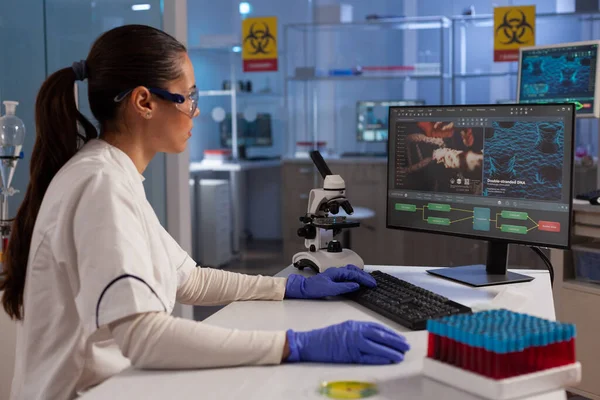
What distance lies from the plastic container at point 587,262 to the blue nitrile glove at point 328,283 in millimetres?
1585

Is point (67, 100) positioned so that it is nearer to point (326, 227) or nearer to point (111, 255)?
point (111, 255)

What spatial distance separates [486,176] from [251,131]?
5.20 m

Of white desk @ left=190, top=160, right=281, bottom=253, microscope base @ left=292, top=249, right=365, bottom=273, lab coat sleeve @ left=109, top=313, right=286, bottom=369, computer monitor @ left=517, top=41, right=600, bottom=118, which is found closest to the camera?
lab coat sleeve @ left=109, top=313, right=286, bottom=369

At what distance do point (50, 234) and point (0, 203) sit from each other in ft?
5.04

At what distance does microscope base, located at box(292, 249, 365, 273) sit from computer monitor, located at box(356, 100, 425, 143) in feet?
11.5

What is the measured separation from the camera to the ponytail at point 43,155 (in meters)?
1.50

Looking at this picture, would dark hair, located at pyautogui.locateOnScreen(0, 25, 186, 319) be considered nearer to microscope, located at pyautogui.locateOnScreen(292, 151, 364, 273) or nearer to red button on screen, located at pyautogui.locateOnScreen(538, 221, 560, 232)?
microscope, located at pyautogui.locateOnScreen(292, 151, 364, 273)

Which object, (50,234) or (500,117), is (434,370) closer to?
(50,234)

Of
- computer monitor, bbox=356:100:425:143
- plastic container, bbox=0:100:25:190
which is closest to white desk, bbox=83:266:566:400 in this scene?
plastic container, bbox=0:100:25:190

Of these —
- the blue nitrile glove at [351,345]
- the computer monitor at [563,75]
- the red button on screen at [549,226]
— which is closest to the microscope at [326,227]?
the red button on screen at [549,226]

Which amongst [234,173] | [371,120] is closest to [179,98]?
[371,120]

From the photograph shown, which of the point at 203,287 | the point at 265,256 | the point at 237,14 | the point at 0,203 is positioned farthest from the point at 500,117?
the point at 237,14

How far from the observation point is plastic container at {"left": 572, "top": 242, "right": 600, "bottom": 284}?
3.07m

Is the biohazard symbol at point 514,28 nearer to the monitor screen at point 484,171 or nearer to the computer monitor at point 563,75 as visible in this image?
the computer monitor at point 563,75
